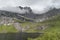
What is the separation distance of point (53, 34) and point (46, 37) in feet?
7.98

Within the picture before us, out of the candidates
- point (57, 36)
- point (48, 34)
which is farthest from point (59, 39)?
point (48, 34)

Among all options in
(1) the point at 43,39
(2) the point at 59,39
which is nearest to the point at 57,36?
(2) the point at 59,39

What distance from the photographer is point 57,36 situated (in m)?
61.4

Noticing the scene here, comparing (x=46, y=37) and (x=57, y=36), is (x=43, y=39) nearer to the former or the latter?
(x=46, y=37)

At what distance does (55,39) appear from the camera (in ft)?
191

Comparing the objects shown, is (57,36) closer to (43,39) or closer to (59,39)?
(59,39)

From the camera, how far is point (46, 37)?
59000mm

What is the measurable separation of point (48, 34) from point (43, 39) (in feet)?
7.28

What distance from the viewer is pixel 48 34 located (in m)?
58.9

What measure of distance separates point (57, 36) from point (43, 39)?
5064mm

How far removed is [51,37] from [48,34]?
1338mm

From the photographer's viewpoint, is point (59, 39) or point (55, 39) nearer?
point (55, 39)

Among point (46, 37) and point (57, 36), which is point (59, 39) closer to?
point (57, 36)

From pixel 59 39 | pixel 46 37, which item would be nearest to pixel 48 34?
pixel 46 37
